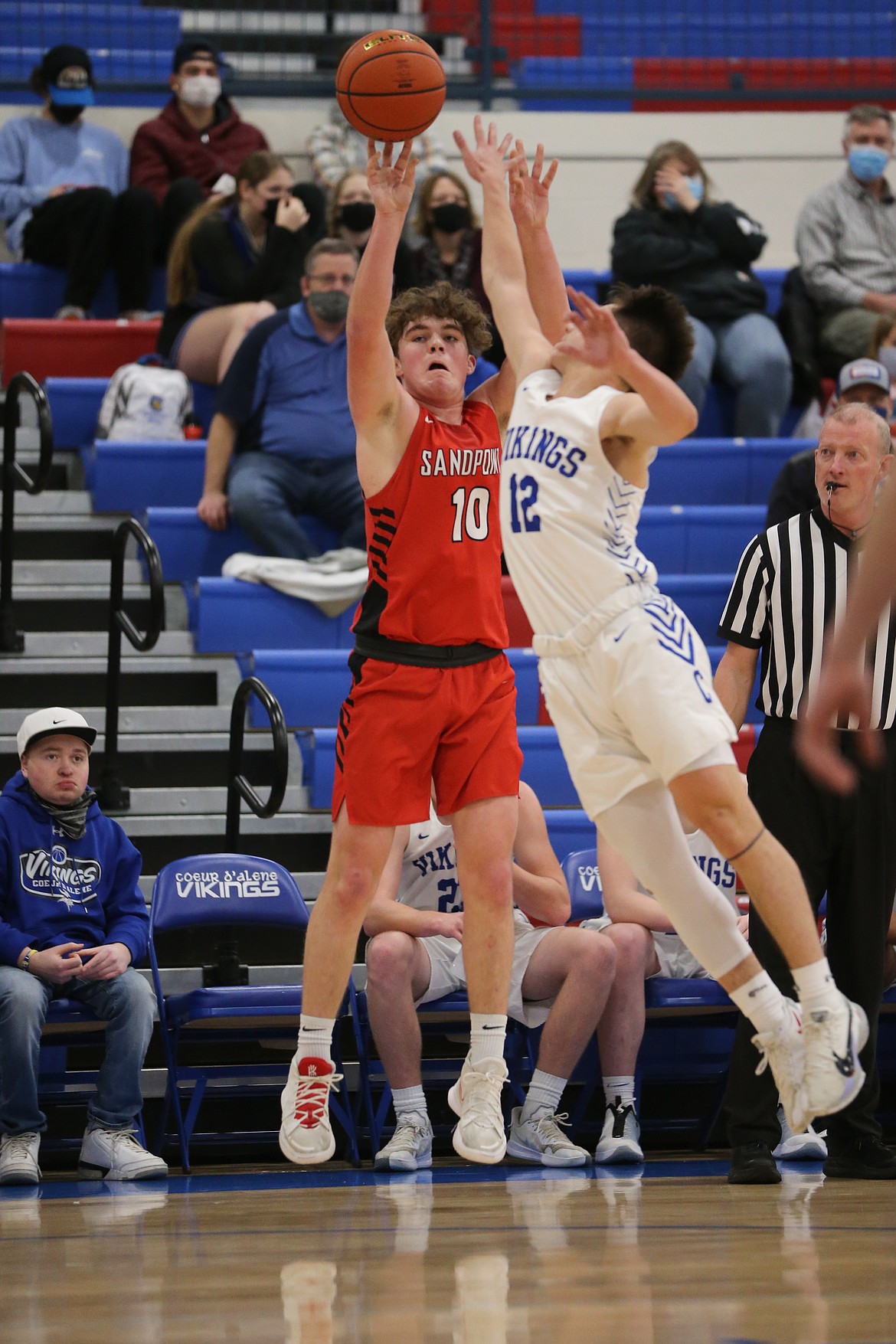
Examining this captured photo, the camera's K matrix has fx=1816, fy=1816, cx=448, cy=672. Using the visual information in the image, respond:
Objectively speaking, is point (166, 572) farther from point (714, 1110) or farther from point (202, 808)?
point (714, 1110)

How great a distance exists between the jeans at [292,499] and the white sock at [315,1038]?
3.31 metres

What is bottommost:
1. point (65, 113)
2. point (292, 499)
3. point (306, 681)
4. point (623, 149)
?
point (306, 681)

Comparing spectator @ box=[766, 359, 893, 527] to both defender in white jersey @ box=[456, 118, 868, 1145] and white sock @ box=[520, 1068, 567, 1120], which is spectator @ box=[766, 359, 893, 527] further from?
defender in white jersey @ box=[456, 118, 868, 1145]

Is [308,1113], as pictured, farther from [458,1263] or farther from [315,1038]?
[458,1263]

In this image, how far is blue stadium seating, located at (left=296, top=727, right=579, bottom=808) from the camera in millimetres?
6621

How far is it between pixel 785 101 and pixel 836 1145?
26.8 ft

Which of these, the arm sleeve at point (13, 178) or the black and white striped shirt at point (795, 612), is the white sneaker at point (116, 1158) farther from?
the arm sleeve at point (13, 178)

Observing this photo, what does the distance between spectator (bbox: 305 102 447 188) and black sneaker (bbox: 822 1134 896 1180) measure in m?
5.88

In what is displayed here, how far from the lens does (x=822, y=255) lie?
9.09 metres

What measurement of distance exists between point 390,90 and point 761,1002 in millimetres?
2341

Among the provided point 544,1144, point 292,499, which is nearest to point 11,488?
Result: point 292,499

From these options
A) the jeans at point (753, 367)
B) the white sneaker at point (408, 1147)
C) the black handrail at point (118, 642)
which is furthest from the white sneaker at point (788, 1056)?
the jeans at point (753, 367)

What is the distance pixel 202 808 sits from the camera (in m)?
6.65

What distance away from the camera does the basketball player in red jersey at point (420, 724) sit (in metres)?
4.32
